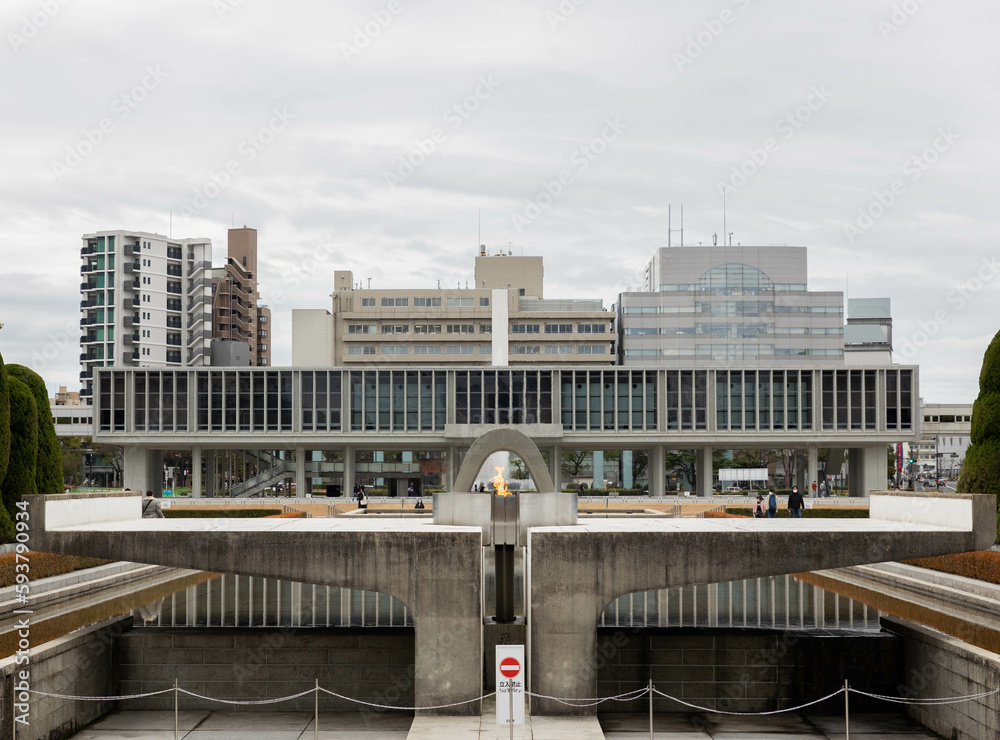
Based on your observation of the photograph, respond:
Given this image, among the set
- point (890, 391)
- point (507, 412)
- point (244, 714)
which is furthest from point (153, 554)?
point (890, 391)

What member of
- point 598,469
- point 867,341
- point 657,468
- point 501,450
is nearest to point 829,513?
point 501,450

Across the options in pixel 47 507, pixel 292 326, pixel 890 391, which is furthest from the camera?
pixel 292 326

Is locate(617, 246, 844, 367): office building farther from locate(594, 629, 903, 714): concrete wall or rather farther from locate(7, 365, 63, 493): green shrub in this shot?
locate(594, 629, 903, 714): concrete wall

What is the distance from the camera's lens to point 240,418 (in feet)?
267

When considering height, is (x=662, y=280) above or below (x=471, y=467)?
above

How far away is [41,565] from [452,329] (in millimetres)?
96042

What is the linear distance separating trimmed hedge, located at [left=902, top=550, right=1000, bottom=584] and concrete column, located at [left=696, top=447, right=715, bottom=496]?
49067 mm

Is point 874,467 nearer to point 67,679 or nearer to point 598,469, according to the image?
point 598,469

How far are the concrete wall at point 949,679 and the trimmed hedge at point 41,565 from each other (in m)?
21.6

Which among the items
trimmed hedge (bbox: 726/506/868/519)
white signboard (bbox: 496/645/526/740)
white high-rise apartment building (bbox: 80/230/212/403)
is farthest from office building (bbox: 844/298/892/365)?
white signboard (bbox: 496/645/526/740)

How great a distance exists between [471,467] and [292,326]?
101321mm

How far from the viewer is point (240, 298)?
147 metres

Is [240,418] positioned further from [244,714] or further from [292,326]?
[244,714]

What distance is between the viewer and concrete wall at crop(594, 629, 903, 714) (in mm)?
21719
